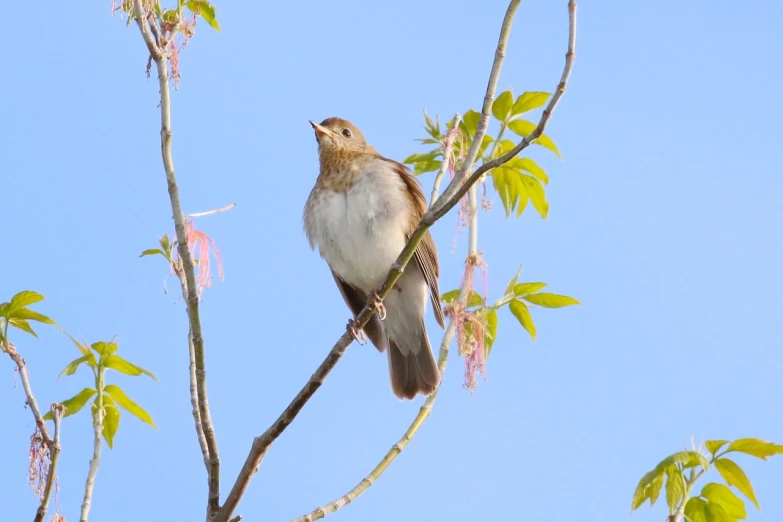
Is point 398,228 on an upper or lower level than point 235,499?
upper

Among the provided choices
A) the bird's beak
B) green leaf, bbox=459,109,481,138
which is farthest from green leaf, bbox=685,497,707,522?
the bird's beak

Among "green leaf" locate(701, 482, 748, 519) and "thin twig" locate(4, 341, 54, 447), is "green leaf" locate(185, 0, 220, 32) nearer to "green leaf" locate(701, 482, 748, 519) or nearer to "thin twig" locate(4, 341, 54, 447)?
"thin twig" locate(4, 341, 54, 447)

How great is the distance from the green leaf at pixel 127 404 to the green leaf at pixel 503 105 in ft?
6.81

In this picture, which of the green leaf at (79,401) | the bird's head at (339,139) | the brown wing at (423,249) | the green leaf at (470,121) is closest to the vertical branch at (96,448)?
the green leaf at (79,401)

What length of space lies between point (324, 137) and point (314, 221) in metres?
0.97

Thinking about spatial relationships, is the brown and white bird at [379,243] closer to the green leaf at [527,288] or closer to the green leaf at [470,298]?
the green leaf at [470,298]

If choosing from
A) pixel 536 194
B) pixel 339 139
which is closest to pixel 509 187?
pixel 536 194

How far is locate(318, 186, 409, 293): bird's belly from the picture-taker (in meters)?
6.17

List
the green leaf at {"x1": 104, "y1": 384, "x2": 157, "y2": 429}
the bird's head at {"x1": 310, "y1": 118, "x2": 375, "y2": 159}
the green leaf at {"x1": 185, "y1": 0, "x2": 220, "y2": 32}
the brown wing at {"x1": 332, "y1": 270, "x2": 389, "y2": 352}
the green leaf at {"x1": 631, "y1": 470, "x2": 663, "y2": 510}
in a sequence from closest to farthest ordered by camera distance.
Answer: the green leaf at {"x1": 631, "y1": 470, "x2": 663, "y2": 510} < the green leaf at {"x1": 104, "y1": 384, "x2": 157, "y2": 429} < the green leaf at {"x1": 185, "y1": 0, "x2": 220, "y2": 32} < the brown wing at {"x1": 332, "y1": 270, "x2": 389, "y2": 352} < the bird's head at {"x1": 310, "y1": 118, "x2": 375, "y2": 159}

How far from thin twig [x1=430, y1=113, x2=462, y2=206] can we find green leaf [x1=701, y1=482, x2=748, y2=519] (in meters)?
1.71

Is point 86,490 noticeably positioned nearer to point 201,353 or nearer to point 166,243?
point 201,353

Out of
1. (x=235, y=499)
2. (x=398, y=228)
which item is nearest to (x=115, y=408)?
(x=235, y=499)

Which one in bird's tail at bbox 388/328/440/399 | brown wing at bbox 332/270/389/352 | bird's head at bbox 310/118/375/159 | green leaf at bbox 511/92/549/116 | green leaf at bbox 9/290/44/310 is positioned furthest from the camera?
bird's head at bbox 310/118/375/159

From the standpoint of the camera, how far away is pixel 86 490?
11.1 ft
